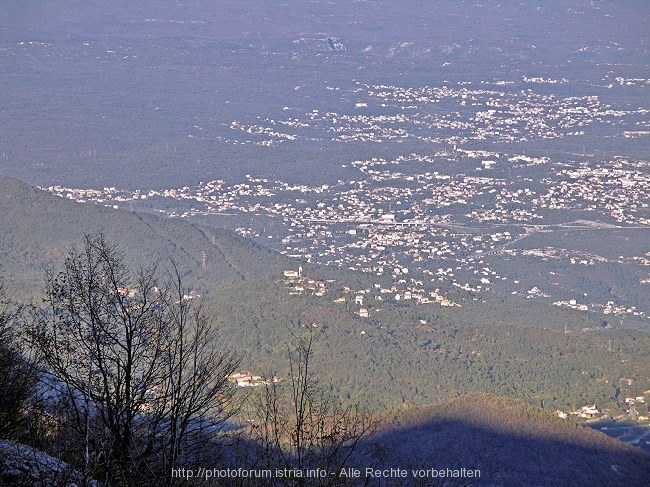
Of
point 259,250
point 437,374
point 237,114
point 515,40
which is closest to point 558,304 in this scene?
point 259,250

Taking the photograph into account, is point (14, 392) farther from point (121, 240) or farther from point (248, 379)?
point (121, 240)

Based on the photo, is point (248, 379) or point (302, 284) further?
point (302, 284)

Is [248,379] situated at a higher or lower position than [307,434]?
higher

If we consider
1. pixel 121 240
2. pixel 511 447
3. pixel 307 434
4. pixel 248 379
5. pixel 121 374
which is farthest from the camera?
pixel 121 240

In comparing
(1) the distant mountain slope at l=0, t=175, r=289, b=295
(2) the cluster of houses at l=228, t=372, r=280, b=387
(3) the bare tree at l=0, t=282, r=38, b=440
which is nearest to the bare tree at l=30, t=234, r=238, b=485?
(3) the bare tree at l=0, t=282, r=38, b=440

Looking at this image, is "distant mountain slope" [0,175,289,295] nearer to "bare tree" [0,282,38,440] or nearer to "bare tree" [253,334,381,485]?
"bare tree" [253,334,381,485]

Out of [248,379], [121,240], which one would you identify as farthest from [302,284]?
[121,240]

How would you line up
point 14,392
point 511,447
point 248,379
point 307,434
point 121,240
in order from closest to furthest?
1. point 14,392
2. point 307,434
3. point 511,447
4. point 248,379
5. point 121,240
